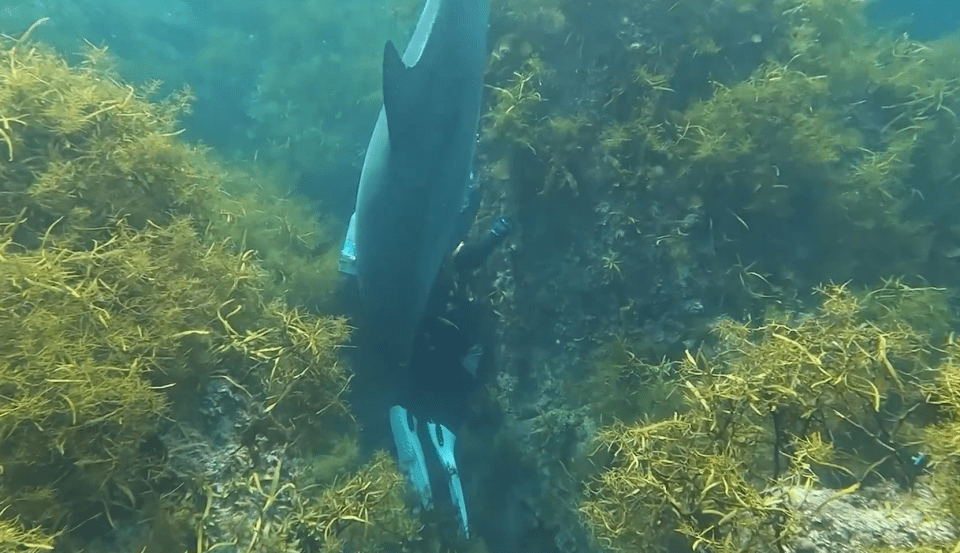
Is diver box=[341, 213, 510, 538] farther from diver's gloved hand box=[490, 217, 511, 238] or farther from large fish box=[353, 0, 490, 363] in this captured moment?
large fish box=[353, 0, 490, 363]

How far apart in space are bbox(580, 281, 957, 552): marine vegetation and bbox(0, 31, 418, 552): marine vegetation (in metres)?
1.65

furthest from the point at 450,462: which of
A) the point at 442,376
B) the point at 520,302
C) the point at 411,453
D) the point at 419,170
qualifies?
the point at 419,170

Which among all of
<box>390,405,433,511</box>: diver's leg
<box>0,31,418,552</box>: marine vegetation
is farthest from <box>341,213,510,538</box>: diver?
<box>0,31,418,552</box>: marine vegetation

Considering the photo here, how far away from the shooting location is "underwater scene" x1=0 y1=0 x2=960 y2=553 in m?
2.63

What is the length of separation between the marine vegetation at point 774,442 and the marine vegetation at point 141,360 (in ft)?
5.40

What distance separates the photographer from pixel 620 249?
4.56m

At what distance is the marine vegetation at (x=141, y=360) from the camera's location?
2537 mm

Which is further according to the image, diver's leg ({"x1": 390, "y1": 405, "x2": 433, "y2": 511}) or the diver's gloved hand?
the diver's gloved hand

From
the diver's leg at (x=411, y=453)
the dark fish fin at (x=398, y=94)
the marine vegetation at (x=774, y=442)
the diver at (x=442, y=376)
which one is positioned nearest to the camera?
the marine vegetation at (x=774, y=442)

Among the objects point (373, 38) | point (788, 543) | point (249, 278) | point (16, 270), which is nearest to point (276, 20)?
point (373, 38)

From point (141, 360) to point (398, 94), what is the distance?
234cm

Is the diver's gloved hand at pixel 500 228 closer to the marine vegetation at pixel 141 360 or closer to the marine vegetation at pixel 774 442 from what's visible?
the marine vegetation at pixel 141 360

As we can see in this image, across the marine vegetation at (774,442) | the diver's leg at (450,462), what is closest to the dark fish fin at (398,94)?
the diver's leg at (450,462)

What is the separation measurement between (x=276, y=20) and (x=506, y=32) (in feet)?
14.6
